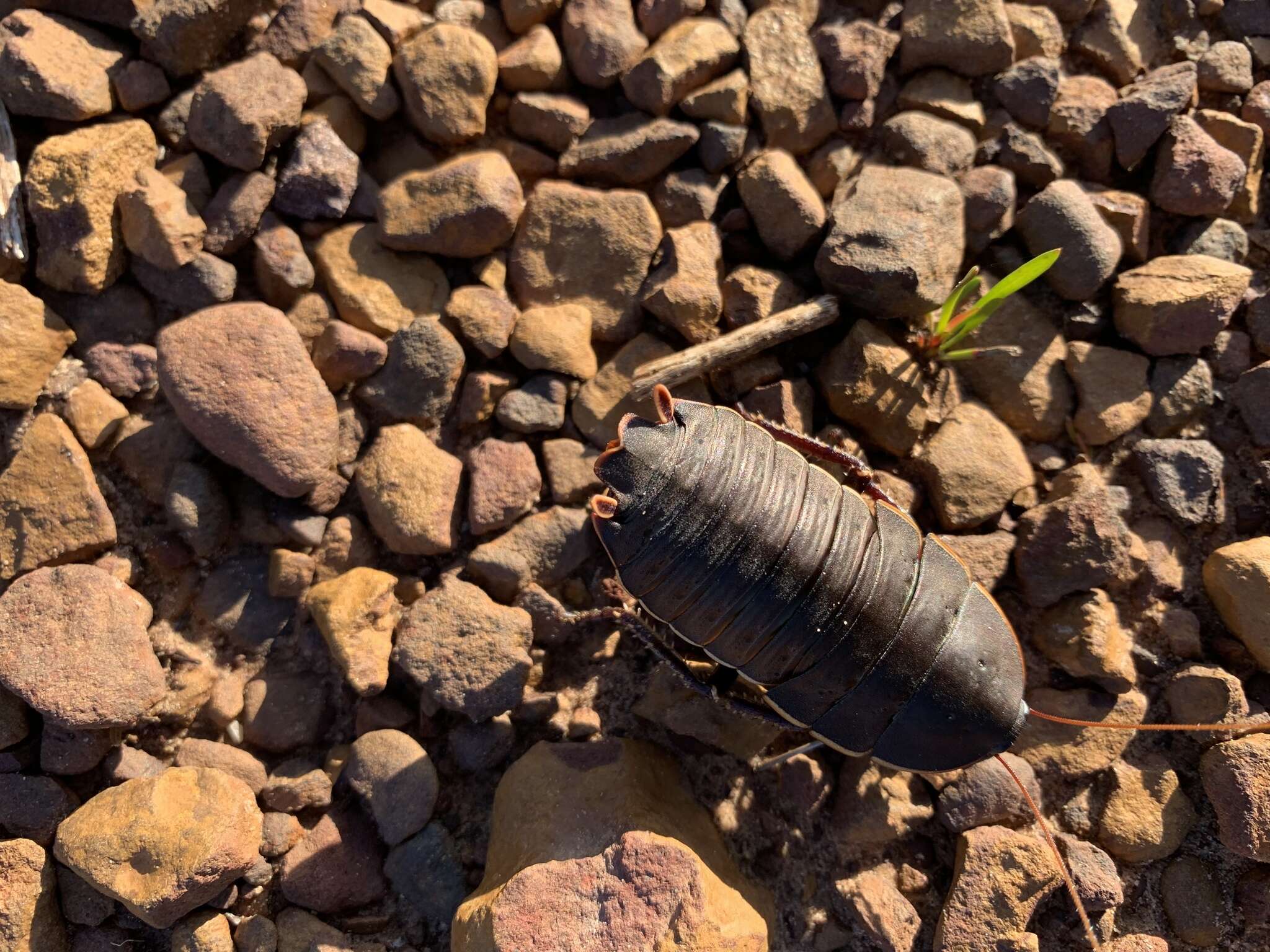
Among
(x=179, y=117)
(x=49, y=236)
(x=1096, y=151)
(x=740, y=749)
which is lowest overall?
(x=740, y=749)

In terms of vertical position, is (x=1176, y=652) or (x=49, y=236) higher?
(x=49, y=236)

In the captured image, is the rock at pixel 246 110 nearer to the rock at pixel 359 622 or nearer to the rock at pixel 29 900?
the rock at pixel 359 622

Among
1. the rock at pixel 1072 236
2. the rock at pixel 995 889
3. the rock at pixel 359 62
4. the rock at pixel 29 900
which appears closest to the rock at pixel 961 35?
the rock at pixel 1072 236

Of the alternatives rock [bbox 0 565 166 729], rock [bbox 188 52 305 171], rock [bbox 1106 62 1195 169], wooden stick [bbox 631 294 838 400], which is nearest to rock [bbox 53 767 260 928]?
rock [bbox 0 565 166 729]

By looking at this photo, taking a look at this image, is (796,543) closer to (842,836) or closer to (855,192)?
(842,836)

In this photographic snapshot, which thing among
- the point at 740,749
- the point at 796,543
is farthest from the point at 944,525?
the point at 740,749

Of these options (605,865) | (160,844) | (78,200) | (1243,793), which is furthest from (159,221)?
(1243,793)

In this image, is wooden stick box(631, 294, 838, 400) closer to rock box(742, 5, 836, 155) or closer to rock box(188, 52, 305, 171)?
rock box(742, 5, 836, 155)
